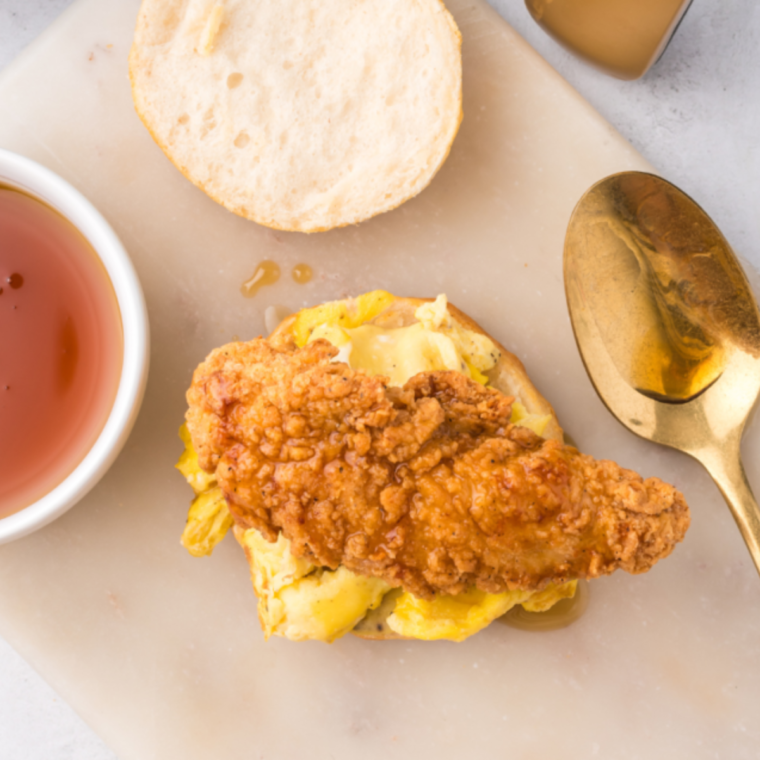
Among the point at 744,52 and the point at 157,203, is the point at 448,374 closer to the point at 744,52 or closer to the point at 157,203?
the point at 157,203

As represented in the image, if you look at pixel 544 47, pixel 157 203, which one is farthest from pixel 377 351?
pixel 544 47

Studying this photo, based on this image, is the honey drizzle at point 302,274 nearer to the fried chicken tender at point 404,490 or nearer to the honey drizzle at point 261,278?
the honey drizzle at point 261,278

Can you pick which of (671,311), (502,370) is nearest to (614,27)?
(671,311)

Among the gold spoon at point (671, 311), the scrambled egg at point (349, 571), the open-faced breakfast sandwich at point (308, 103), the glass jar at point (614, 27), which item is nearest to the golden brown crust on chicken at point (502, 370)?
the scrambled egg at point (349, 571)

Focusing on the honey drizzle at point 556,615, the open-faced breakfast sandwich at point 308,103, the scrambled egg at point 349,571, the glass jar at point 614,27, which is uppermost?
the glass jar at point 614,27

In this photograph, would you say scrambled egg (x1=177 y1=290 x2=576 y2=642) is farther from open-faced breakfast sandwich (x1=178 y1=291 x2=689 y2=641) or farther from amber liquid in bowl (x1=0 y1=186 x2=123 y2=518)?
amber liquid in bowl (x1=0 y1=186 x2=123 y2=518)

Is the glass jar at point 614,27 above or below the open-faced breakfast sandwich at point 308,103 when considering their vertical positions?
above
